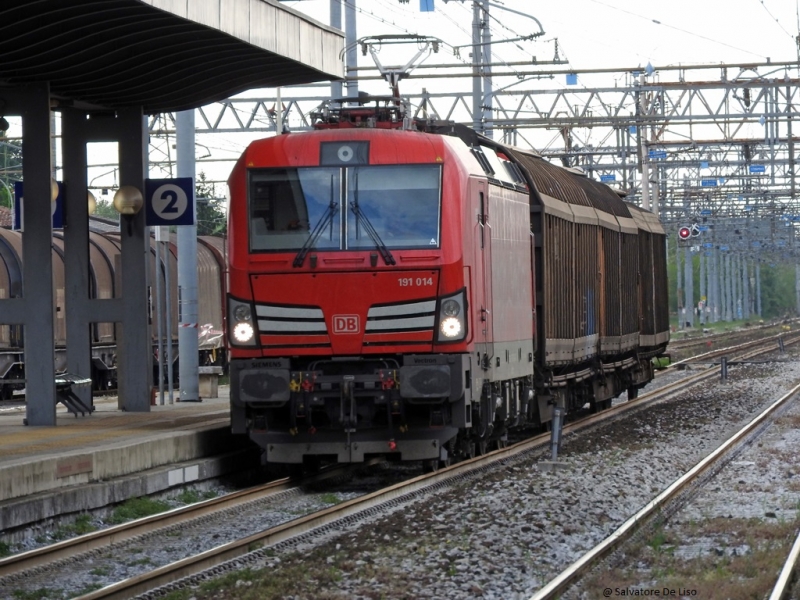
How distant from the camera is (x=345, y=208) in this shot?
44.1ft

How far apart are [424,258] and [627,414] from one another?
10938 mm

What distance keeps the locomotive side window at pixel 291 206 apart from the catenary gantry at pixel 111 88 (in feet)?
5.49

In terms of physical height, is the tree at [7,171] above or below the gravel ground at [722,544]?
above

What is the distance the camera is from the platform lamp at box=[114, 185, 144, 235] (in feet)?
56.7

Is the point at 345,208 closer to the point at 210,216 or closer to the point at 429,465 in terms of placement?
the point at 429,465

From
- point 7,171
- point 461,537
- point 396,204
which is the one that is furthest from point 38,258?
point 7,171

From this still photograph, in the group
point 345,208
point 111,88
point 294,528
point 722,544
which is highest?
point 111,88

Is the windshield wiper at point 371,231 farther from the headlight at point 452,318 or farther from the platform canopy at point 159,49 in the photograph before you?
the platform canopy at point 159,49

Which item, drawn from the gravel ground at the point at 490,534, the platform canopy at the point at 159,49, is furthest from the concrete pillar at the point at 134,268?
the gravel ground at the point at 490,534

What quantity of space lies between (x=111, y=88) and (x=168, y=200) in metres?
1.70

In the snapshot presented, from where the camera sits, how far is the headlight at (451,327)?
13.2m

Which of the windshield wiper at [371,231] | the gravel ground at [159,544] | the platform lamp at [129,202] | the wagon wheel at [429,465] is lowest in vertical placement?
the gravel ground at [159,544]

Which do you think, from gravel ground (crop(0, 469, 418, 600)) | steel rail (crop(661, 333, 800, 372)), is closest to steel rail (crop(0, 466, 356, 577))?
gravel ground (crop(0, 469, 418, 600))

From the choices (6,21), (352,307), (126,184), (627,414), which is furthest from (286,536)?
(627,414)
